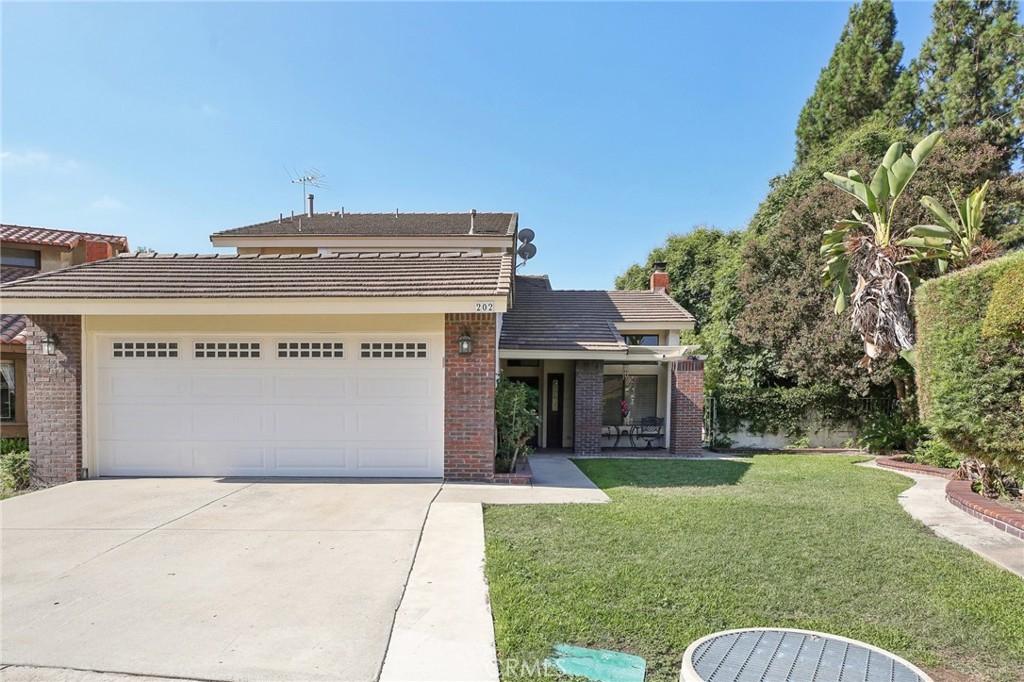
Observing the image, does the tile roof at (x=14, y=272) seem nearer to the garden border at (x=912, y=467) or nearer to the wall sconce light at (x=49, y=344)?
the wall sconce light at (x=49, y=344)

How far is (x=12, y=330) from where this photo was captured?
11.6 meters

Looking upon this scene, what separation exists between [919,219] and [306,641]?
15939mm

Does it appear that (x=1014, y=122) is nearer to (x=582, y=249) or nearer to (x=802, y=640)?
(x=582, y=249)

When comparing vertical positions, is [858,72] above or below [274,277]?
above

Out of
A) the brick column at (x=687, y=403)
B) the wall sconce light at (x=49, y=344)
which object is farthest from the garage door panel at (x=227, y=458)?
the brick column at (x=687, y=403)

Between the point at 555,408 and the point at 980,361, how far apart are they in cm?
938

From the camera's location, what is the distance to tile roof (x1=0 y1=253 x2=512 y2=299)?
7.95m

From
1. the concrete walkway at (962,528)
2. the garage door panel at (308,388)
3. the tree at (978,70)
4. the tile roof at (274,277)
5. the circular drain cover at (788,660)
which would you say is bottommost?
the concrete walkway at (962,528)

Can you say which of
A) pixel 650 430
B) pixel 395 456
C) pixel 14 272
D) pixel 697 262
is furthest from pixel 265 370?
pixel 697 262

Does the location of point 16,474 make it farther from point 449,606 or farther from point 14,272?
point 14,272

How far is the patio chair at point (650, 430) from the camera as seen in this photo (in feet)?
44.2

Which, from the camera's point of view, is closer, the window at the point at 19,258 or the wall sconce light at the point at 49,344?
the wall sconce light at the point at 49,344

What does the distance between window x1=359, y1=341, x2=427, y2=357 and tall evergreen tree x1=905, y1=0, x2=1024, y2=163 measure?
65.7 ft

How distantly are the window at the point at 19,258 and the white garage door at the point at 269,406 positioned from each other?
11.2 m
